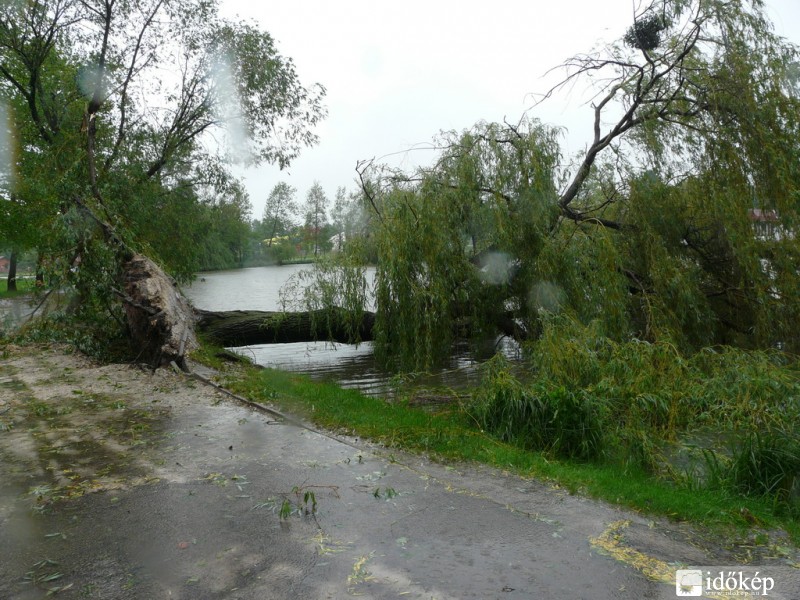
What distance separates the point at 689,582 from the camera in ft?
11.5

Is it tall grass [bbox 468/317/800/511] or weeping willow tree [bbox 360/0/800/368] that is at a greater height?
weeping willow tree [bbox 360/0/800/368]

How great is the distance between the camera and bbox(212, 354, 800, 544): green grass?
4684 mm

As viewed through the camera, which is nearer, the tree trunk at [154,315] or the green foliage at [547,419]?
the green foliage at [547,419]

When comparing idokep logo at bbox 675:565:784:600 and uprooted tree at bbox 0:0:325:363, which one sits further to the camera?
uprooted tree at bbox 0:0:325:363

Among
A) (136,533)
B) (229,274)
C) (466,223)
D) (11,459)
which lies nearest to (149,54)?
(466,223)

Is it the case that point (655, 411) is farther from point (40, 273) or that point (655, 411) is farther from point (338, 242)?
point (40, 273)

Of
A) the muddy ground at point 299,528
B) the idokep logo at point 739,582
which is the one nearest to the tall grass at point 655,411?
the muddy ground at point 299,528

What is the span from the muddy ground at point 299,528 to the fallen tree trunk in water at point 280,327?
252 inches

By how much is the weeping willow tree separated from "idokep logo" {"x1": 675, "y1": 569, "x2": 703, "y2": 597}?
6.29 m

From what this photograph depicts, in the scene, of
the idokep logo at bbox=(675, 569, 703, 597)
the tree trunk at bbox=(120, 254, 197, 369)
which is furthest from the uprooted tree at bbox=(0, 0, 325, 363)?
the idokep logo at bbox=(675, 569, 703, 597)

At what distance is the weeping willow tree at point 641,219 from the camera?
10.3 metres

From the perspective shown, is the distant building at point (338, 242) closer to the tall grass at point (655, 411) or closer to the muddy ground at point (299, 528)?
the tall grass at point (655, 411)

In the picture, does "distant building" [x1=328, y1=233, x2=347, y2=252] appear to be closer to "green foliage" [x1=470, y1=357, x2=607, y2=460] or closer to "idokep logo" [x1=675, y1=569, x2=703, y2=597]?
"green foliage" [x1=470, y1=357, x2=607, y2=460]

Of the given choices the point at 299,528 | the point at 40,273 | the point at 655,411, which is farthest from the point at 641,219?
the point at 40,273
